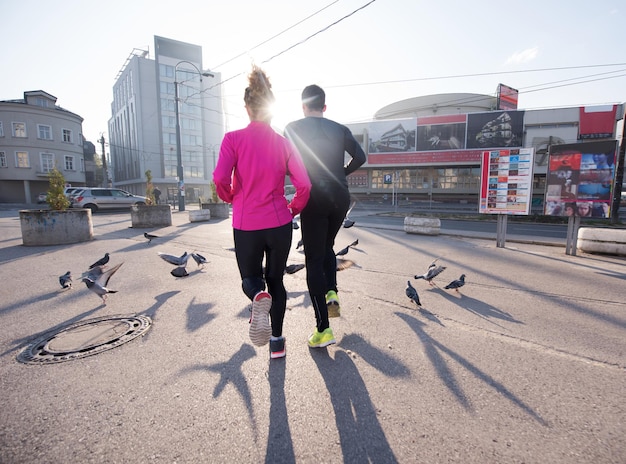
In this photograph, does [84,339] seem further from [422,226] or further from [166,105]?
[166,105]

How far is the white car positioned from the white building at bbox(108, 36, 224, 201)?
2651cm

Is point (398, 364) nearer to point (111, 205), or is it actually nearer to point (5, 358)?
point (5, 358)

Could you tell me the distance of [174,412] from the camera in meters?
1.81

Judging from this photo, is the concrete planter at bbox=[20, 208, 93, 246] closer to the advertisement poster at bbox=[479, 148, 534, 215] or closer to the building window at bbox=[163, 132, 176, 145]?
the advertisement poster at bbox=[479, 148, 534, 215]

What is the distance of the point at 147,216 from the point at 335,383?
38.3 ft

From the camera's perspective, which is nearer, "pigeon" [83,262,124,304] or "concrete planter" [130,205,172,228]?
"pigeon" [83,262,124,304]

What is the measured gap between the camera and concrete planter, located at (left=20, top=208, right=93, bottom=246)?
764 cm

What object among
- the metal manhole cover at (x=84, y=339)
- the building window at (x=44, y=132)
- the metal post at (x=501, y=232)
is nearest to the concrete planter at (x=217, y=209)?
the metal post at (x=501, y=232)

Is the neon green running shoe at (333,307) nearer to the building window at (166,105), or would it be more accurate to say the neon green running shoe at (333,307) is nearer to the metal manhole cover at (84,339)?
the metal manhole cover at (84,339)

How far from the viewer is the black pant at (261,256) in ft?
7.32

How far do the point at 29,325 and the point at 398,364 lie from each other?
358 centimetres

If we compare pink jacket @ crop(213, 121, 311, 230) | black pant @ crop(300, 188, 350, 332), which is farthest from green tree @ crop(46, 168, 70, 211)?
black pant @ crop(300, 188, 350, 332)

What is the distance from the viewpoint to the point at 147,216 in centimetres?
1168

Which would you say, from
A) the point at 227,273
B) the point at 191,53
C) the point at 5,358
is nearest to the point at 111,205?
the point at 227,273
